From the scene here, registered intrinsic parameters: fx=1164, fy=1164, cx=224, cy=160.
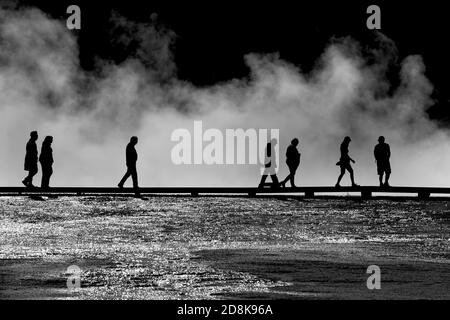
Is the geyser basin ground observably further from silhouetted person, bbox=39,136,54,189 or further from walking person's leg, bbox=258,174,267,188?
walking person's leg, bbox=258,174,267,188

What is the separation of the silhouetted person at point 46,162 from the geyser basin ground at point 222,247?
264cm

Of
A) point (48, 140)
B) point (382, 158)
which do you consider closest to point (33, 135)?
point (48, 140)

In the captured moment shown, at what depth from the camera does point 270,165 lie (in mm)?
33594

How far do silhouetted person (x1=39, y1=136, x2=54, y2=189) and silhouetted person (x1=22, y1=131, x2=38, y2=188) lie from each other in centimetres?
22

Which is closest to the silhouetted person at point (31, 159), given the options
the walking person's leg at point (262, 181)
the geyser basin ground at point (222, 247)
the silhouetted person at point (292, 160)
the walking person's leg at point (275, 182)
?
the geyser basin ground at point (222, 247)

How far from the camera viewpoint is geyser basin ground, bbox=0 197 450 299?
14.2 meters

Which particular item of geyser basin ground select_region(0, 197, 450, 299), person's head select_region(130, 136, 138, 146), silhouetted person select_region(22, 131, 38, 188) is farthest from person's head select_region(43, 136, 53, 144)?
geyser basin ground select_region(0, 197, 450, 299)

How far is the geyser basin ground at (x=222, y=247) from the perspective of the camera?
46.5 feet

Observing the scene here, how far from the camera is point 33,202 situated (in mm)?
28172

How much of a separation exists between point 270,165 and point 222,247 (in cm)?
1457

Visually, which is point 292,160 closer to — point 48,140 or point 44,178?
point 48,140

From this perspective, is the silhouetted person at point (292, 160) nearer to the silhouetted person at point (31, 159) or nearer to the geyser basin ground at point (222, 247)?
the geyser basin ground at point (222, 247)
